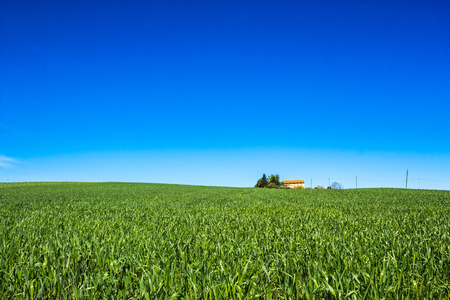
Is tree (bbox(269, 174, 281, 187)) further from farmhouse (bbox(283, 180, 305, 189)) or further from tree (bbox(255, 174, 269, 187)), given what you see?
farmhouse (bbox(283, 180, 305, 189))

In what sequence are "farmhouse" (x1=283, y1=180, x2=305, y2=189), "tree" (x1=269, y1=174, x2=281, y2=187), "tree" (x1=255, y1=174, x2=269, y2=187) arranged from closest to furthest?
"tree" (x1=255, y1=174, x2=269, y2=187)
"tree" (x1=269, y1=174, x2=281, y2=187)
"farmhouse" (x1=283, y1=180, x2=305, y2=189)

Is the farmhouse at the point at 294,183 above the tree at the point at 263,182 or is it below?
below

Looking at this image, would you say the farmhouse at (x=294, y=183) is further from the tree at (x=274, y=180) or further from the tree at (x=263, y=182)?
the tree at (x=263, y=182)

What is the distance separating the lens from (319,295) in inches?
87.2

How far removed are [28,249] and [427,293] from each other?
16.3 ft

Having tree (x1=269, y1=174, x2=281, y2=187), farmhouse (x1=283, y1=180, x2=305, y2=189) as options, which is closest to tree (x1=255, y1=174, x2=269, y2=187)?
tree (x1=269, y1=174, x2=281, y2=187)

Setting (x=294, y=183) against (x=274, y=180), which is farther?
(x=294, y=183)

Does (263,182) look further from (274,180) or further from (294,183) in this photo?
(294,183)

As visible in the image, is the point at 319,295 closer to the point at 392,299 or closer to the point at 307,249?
the point at 392,299

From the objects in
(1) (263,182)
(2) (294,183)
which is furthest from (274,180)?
(2) (294,183)

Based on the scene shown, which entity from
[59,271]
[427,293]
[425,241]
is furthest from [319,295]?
[425,241]

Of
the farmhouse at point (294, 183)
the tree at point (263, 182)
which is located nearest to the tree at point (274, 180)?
the tree at point (263, 182)

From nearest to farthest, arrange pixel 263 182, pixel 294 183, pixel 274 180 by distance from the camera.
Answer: pixel 263 182, pixel 274 180, pixel 294 183

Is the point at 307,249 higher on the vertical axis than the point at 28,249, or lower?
higher
